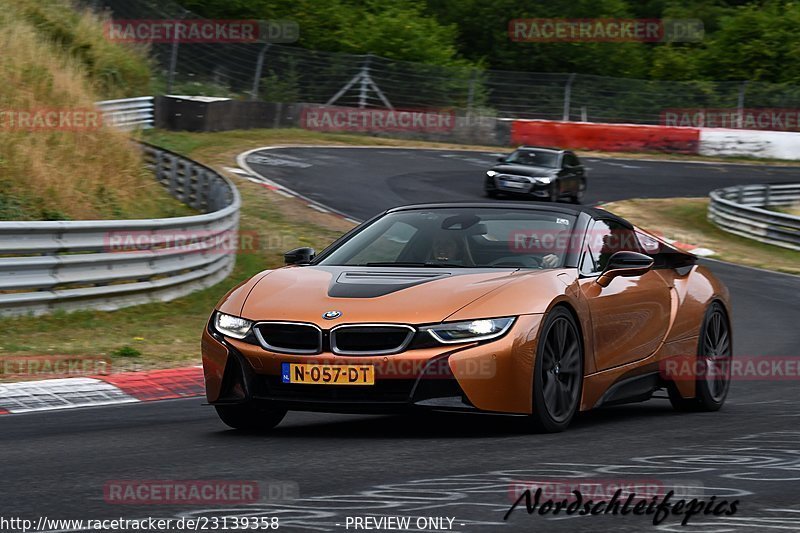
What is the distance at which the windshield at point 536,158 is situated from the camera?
32938 mm

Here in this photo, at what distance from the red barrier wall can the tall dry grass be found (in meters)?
20.7

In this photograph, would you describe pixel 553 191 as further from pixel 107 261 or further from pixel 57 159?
pixel 107 261

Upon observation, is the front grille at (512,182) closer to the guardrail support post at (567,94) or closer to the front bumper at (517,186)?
the front bumper at (517,186)

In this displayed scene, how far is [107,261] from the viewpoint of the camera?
46.4ft

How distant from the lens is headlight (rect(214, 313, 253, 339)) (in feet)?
23.0

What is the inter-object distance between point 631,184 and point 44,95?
18801 millimetres

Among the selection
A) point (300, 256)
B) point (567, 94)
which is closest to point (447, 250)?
point (300, 256)

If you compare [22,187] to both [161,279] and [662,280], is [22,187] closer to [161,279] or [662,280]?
[161,279]

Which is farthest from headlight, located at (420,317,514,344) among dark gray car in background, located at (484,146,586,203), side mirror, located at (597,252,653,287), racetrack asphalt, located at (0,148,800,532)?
dark gray car in background, located at (484,146,586,203)

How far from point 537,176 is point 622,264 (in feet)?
80.6

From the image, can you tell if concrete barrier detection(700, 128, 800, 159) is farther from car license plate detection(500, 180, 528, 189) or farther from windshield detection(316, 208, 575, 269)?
windshield detection(316, 208, 575, 269)

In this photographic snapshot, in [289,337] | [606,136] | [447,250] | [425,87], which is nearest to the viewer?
[289,337]

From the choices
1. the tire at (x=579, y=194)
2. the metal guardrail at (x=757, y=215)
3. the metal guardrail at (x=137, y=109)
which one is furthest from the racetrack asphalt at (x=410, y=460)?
the metal guardrail at (x=137, y=109)

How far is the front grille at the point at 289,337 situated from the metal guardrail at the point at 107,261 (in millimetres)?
6482
